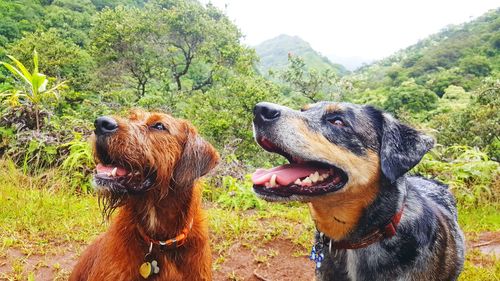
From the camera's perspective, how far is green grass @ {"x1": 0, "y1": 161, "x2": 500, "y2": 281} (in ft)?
15.3

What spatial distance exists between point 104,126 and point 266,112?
3.85 feet

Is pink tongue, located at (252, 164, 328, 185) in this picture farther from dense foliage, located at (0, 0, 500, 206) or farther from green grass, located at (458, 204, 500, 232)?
green grass, located at (458, 204, 500, 232)

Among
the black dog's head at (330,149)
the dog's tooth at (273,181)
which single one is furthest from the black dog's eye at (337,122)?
the dog's tooth at (273,181)

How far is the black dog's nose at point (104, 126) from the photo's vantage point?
2803 mm

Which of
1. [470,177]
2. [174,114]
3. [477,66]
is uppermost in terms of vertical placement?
[470,177]

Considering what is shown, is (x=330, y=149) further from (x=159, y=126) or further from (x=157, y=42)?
(x=157, y=42)

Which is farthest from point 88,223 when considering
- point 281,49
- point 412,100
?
point 281,49

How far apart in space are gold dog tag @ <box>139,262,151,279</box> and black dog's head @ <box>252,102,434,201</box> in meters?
1.02

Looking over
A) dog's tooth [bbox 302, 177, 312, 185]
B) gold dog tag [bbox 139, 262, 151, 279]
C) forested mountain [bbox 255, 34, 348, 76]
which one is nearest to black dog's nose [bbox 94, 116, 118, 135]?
gold dog tag [bbox 139, 262, 151, 279]

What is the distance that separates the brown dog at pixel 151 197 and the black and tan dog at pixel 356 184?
703mm

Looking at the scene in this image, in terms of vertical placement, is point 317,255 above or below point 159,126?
below

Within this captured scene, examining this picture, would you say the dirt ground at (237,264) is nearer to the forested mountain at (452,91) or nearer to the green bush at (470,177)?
the green bush at (470,177)

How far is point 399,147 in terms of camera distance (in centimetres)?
277

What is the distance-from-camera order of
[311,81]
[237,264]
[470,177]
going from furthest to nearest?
[311,81], [470,177], [237,264]
